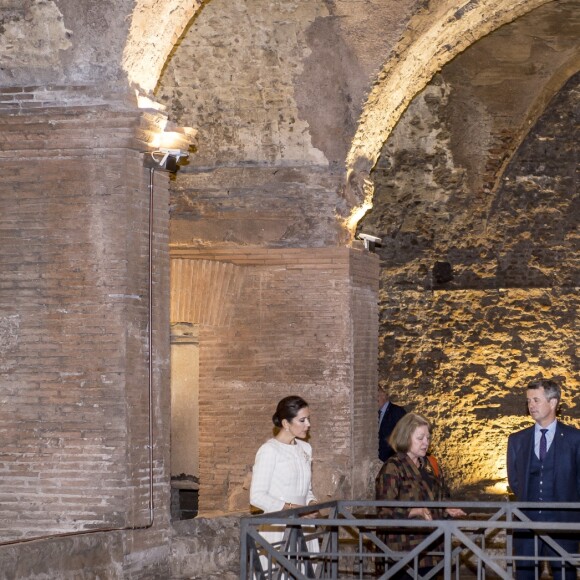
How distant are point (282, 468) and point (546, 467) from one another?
137cm

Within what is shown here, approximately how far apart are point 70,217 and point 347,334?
3775 mm

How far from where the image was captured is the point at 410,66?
A: 1110 centimetres

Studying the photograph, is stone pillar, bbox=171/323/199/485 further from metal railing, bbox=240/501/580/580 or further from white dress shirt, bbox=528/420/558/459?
Answer: white dress shirt, bbox=528/420/558/459

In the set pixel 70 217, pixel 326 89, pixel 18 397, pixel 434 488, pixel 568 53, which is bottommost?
pixel 434 488

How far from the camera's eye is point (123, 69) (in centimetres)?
787

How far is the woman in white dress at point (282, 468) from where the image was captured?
22.0 ft

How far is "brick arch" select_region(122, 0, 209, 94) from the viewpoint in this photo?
26.0 feet

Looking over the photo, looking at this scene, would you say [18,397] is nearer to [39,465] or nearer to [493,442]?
[39,465]

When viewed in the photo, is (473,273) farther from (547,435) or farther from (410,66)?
(547,435)

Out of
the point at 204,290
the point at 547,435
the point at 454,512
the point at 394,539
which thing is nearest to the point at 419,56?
the point at 204,290

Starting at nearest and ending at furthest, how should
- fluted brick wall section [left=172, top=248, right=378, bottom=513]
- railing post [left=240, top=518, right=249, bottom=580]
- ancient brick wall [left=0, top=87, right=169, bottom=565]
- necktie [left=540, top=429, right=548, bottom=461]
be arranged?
railing post [left=240, top=518, right=249, bottom=580]
necktie [left=540, top=429, right=548, bottom=461]
ancient brick wall [left=0, top=87, right=169, bottom=565]
fluted brick wall section [left=172, top=248, right=378, bottom=513]

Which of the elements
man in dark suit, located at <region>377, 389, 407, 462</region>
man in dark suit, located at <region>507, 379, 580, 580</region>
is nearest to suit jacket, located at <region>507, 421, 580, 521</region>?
man in dark suit, located at <region>507, 379, 580, 580</region>

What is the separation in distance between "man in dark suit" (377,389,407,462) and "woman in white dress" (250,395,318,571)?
508 cm

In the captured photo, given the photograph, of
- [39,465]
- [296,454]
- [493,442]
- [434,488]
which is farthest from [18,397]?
[493,442]
